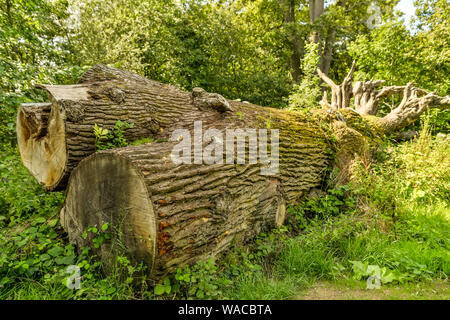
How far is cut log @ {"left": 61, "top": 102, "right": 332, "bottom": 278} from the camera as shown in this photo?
1.86 m

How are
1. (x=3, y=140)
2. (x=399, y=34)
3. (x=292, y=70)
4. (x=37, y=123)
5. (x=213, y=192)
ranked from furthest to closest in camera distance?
1. (x=292, y=70)
2. (x=399, y=34)
3. (x=3, y=140)
4. (x=37, y=123)
5. (x=213, y=192)

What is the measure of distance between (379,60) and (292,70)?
16.7 ft

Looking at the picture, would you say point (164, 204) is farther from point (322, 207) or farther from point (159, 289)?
point (322, 207)

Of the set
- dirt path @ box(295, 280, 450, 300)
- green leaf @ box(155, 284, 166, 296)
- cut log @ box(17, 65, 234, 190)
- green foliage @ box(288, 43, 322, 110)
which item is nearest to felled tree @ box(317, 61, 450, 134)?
green foliage @ box(288, 43, 322, 110)

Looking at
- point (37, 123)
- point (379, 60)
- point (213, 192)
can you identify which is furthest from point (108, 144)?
point (379, 60)

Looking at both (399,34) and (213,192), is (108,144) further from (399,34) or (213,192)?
(399,34)

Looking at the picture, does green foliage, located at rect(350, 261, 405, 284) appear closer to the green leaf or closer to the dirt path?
the dirt path

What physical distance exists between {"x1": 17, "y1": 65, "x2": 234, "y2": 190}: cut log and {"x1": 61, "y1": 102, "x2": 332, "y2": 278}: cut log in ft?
1.80

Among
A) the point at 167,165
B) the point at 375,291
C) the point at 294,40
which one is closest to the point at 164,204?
the point at 167,165

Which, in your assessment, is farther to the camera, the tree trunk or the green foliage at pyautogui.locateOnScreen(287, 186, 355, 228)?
the tree trunk

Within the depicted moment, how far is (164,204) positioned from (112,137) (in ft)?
4.77
